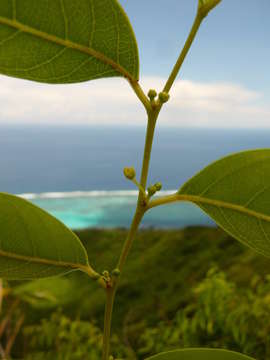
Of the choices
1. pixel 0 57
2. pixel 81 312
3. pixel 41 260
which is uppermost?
pixel 0 57

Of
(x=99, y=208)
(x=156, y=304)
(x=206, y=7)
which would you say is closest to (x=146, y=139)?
(x=206, y=7)

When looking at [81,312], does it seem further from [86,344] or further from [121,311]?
[86,344]

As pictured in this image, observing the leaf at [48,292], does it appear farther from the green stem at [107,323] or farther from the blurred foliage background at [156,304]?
the green stem at [107,323]

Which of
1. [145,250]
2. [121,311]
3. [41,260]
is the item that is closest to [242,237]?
[41,260]

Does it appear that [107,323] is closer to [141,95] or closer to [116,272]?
[116,272]

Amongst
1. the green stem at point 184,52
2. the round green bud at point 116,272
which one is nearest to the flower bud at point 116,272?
the round green bud at point 116,272

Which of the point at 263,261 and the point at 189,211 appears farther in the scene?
the point at 189,211

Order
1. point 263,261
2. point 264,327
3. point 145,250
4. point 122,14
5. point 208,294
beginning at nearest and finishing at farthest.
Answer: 1. point 122,14
2. point 264,327
3. point 208,294
4. point 263,261
5. point 145,250
